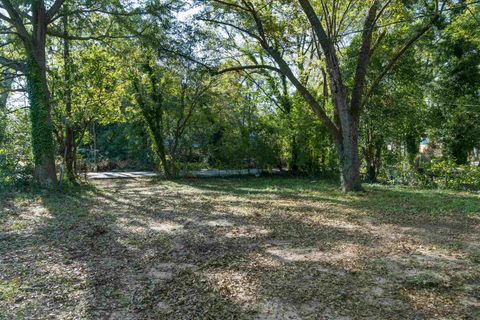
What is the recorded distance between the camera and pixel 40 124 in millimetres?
10523

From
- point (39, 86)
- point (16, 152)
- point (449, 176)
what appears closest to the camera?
point (39, 86)

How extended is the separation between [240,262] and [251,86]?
13.9 m

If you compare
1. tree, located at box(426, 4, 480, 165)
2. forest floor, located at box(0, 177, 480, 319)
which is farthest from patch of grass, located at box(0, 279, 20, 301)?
tree, located at box(426, 4, 480, 165)

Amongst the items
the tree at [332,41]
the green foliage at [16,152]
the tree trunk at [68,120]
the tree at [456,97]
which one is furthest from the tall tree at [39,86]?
the tree at [456,97]

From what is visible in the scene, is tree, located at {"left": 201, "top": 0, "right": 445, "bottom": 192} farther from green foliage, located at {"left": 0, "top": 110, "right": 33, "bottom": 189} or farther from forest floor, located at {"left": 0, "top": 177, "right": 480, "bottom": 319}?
green foliage, located at {"left": 0, "top": 110, "right": 33, "bottom": 189}

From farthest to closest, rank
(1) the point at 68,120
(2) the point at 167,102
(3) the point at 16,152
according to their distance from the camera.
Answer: (2) the point at 167,102 → (1) the point at 68,120 → (3) the point at 16,152

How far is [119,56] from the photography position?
12.2 m

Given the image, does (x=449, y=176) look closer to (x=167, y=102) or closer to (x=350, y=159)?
(x=350, y=159)

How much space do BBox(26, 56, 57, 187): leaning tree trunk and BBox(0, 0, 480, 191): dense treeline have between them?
0.10 ft

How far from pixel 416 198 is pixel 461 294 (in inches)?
257

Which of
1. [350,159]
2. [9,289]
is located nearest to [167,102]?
[350,159]

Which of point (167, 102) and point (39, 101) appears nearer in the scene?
point (39, 101)

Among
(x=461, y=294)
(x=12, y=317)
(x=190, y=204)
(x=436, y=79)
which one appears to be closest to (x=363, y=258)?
(x=461, y=294)

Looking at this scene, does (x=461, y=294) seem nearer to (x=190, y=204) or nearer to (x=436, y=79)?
(x=190, y=204)
